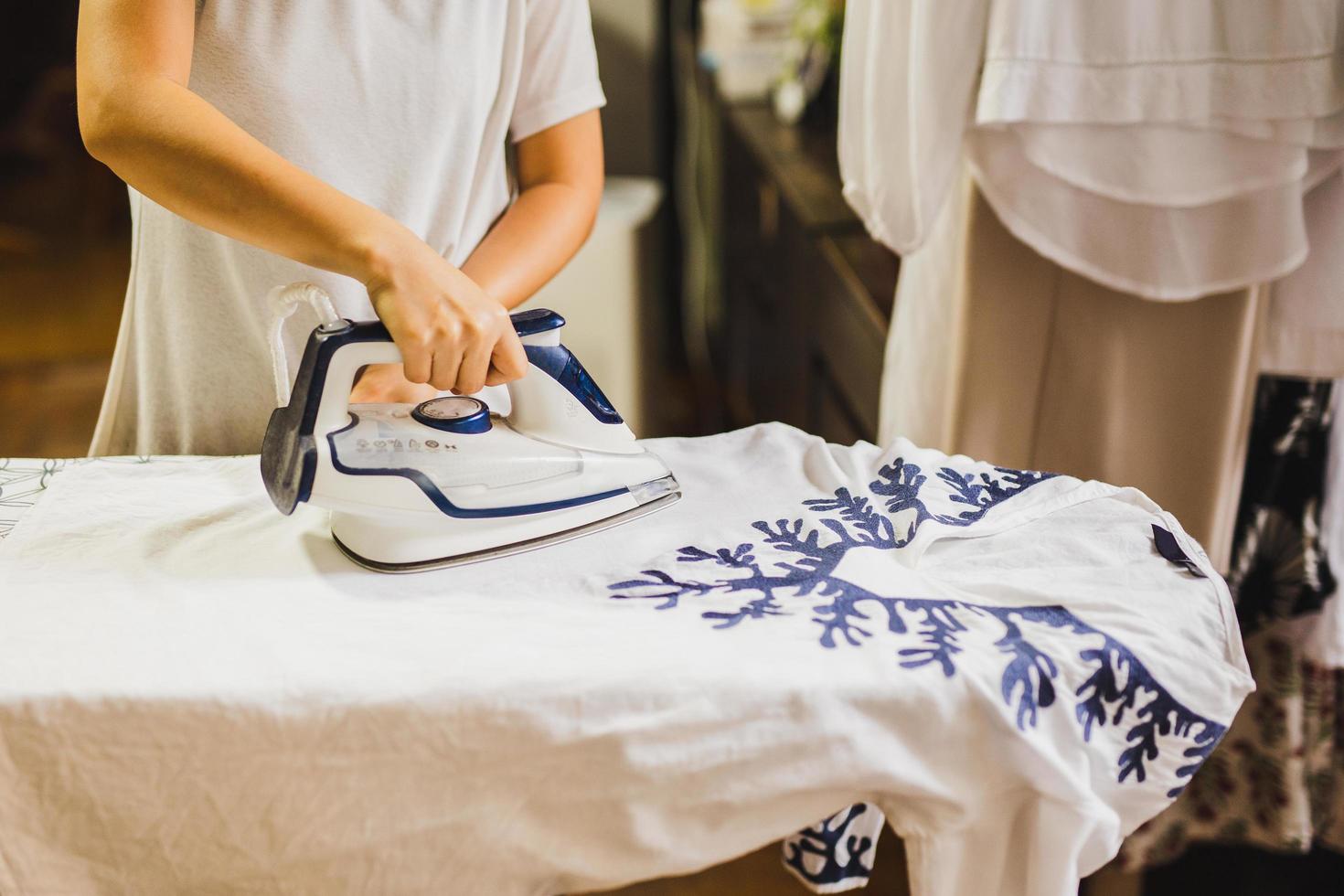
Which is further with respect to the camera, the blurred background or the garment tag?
the blurred background

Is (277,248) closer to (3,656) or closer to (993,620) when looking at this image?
(3,656)

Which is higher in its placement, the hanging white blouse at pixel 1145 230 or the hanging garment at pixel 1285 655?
the hanging white blouse at pixel 1145 230

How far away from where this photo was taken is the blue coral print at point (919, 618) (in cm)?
67

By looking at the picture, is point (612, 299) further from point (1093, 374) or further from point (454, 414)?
point (454, 414)

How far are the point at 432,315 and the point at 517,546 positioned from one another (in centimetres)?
19

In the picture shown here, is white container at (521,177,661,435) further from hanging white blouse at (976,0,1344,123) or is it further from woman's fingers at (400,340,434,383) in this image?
woman's fingers at (400,340,434,383)

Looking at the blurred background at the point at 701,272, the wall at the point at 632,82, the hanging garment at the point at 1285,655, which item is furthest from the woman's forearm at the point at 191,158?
the wall at the point at 632,82

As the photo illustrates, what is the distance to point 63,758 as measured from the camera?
2.11ft

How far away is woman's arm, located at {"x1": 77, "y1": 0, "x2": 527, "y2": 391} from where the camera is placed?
73cm

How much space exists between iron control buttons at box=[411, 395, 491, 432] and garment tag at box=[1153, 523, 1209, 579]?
0.51 m

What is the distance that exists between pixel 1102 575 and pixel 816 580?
203mm

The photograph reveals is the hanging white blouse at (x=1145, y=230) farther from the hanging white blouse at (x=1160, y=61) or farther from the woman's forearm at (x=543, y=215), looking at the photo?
the woman's forearm at (x=543, y=215)

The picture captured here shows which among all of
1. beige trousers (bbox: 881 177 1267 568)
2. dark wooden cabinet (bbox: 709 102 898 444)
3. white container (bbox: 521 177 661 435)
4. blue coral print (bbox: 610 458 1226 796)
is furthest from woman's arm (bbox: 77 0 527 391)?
white container (bbox: 521 177 661 435)

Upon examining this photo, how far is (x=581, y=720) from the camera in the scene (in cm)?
65
